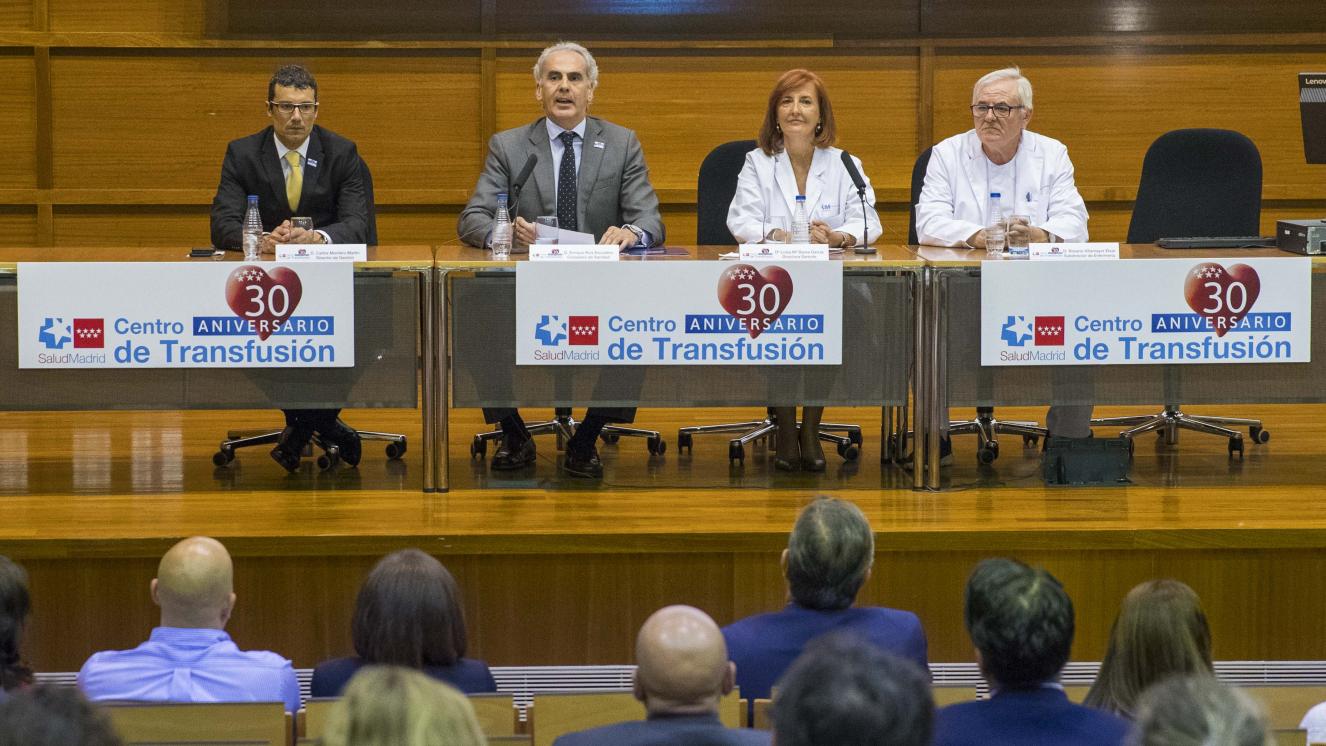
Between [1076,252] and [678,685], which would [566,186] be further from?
[678,685]

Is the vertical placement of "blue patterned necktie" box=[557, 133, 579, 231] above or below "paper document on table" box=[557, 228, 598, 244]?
above

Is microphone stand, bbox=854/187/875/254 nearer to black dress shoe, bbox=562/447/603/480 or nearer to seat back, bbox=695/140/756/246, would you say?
seat back, bbox=695/140/756/246

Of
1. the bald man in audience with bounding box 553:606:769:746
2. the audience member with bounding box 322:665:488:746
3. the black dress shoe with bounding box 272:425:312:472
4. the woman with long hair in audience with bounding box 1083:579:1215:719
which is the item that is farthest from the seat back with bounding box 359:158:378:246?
the audience member with bounding box 322:665:488:746

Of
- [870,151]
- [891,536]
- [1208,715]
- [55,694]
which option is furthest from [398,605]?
[870,151]

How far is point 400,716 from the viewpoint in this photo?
5.84 ft

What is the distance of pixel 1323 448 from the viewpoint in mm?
5352

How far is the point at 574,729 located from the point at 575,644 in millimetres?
1587

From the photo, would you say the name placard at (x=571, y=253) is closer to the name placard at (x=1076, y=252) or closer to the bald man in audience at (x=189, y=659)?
the name placard at (x=1076, y=252)

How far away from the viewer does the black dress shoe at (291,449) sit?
4.93 meters

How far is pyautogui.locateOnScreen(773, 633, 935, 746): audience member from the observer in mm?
1846

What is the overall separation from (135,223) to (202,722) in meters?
5.20

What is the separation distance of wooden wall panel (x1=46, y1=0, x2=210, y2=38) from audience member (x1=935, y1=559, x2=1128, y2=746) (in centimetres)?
562

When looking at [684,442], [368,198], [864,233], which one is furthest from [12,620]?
[864,233]

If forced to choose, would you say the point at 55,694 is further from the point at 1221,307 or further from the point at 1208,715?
the point at 1221,307
